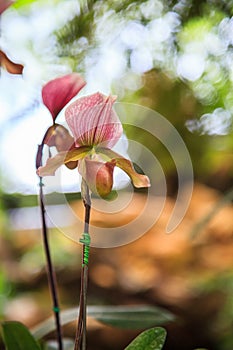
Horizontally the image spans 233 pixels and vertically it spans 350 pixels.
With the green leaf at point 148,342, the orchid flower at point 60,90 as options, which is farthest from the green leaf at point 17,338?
the orchid flower at point 60,90

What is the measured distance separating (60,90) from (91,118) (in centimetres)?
2

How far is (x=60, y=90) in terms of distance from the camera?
0.31 m

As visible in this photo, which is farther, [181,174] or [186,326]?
[181,174]

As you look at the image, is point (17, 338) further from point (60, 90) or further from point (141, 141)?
point (141, 141)

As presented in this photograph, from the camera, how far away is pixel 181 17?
1.92 ft

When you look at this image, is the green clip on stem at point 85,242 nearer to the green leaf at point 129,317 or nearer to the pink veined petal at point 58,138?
the pink veined petal at point 58,138

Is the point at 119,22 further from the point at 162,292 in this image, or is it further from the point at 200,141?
the point at 162,292

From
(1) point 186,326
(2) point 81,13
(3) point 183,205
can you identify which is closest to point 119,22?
(2) point 81,13

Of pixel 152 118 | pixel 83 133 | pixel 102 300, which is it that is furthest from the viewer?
pixel 102 300

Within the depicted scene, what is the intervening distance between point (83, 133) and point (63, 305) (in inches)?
27.1

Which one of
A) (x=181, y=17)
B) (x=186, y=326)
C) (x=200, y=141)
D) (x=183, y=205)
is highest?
(x=181, y=17)

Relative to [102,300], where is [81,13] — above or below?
above

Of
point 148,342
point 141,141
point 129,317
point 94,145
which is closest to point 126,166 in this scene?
point 94,145

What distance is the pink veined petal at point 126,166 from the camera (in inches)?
12.3
